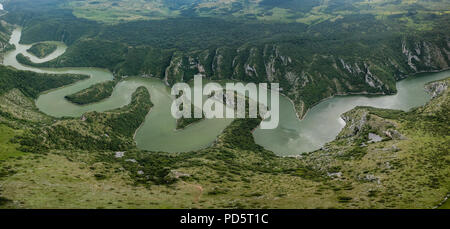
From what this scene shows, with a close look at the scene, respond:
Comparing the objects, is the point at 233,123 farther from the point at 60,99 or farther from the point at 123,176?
the point at 60,99

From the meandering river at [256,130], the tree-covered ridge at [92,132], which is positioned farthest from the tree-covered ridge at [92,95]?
the tree-covered ridge at [92,132]

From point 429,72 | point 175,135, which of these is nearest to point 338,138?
point 175,135

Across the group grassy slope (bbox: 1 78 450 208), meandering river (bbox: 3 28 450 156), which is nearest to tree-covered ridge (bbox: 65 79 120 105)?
meandering river (bbox: 3 28 450 156)

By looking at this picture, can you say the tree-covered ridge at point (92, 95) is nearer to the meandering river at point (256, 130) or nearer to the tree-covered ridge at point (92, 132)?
the meandering river at point (256, 130)

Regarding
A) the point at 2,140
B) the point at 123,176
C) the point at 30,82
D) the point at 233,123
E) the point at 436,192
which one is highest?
the point at 30,82

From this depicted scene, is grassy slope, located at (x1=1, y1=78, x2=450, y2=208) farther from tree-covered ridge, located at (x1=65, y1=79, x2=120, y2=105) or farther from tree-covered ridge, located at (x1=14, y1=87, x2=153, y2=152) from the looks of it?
tree-covered ridge, located at (x1=65, y1=79, x2=120, y2=105)

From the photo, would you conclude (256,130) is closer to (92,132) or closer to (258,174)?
(258,174)

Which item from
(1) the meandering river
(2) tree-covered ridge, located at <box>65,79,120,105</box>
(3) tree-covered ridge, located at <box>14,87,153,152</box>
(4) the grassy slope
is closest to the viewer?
(4) the grassy slope
